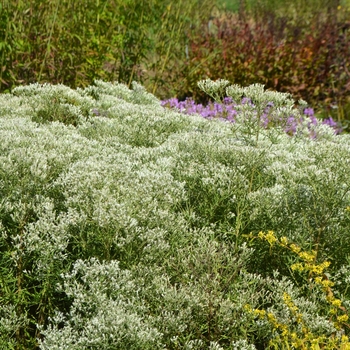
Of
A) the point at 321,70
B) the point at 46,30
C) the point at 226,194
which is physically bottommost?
the point at 321,70

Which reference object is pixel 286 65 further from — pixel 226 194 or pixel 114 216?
pixel 114 216

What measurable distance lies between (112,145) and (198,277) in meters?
1.81

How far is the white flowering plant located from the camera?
2.73 m

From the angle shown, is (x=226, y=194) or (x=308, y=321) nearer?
(x=308, y=321)

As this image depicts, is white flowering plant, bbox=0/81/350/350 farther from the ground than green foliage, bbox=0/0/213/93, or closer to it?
farther from the ground

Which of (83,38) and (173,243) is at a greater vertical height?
(173,243)

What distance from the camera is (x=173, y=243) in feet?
10.4

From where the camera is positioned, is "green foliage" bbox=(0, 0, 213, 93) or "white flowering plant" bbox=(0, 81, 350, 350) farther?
"green foliage" bbox=(0, 0, 213, 93)

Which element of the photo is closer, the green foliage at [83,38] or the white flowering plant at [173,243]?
the white flowering plant at [173,243]

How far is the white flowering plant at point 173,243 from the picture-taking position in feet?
8.96

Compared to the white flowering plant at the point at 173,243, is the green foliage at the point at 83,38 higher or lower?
lower

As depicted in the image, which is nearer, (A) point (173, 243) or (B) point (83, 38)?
(A) point (173, 243)

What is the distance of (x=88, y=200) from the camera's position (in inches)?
121

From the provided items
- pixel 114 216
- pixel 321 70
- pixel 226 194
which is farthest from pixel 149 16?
pixel 114 216
